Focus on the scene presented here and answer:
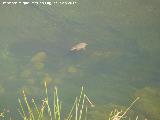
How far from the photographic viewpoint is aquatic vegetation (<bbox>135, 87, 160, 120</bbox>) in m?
3.91

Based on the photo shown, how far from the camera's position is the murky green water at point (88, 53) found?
14.0 feet

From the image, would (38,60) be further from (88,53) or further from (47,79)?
(88,53)

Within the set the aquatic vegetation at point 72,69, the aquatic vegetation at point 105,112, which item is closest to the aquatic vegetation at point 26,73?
the aquatic vegetation at point 72,69

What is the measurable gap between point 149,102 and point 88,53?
1222 millimetres

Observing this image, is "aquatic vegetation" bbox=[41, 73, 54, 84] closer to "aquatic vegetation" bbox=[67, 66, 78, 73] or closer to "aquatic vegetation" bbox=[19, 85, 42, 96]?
"aquatic vegetation" bbox=[19, 85, 42, 96]

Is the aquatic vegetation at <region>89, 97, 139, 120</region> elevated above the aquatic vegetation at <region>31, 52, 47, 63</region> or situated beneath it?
situated beneath

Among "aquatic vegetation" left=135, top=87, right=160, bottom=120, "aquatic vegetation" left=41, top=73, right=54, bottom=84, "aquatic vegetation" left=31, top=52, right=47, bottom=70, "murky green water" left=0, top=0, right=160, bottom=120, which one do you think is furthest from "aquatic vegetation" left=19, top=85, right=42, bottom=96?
"aquatic vegetation" left=135, top=87, right=160, bottom=120

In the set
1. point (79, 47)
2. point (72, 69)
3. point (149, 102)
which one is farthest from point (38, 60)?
point (149, 102)

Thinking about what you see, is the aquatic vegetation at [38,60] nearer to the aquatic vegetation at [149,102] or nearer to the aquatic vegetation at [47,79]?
the aquatic vegetation at [47,79]

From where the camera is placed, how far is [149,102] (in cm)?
412

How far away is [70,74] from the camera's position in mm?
4613

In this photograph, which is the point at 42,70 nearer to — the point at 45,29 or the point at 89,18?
the point at 45,29

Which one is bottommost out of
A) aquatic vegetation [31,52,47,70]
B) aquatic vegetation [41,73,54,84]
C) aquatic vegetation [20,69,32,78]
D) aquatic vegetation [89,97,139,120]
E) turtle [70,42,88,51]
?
aquatic vegetation [89,97,139,120]

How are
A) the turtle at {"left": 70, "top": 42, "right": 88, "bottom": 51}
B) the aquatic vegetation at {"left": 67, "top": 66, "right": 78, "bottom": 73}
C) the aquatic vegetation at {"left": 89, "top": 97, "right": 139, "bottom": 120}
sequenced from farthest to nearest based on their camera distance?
the turtle at {"left": 70, "top": 42, "right": 88, "bottom": 51}, the aquatic vegetation at {"left": 67, "top": 66, "right": 78, "bottom": 73}, the aquatic vegetation at {"left": 89, "top": 97, "right": 139, "bottom": 120}
